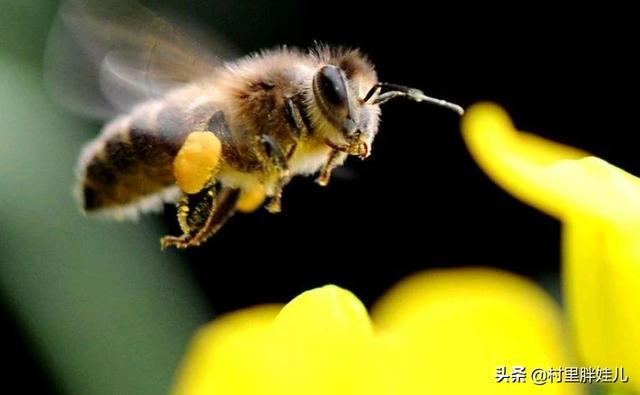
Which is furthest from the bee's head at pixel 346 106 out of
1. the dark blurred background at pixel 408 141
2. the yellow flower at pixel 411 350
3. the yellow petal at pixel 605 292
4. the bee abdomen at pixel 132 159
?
the dark blurred background at pixel 408 141

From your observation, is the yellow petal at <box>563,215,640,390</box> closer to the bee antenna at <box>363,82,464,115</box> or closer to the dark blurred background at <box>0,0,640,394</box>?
the bee antenna at <box>363,82,464,115</box>

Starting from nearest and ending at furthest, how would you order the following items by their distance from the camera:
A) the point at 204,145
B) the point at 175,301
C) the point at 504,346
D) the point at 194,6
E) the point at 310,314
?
the point at 504,346, the point at 310,314, the point at 204,145, the point at 175,301, the point at 194,6

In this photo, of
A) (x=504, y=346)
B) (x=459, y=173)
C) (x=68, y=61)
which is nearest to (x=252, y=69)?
(x=68, y=61)

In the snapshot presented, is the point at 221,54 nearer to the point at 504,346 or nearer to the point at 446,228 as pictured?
the point at 504,346

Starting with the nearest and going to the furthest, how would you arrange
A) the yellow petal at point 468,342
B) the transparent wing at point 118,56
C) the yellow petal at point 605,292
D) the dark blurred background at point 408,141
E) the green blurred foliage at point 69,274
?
1. the yellow petal at point 468,342
2. the yellow petal at point 605,292
3. the transparent wing at point 118,56
4. the green blurred foliage at point 69,274
5. the dark blurred background at point 408,141

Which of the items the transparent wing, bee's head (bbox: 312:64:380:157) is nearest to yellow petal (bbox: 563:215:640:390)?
bee's head (bbox: 312:64:380:157)

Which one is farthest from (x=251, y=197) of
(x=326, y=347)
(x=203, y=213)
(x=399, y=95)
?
(x=326, y=347)

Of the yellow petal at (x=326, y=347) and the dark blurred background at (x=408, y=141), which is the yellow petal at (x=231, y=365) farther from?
the dark blurred background at (x=408, y=141)
